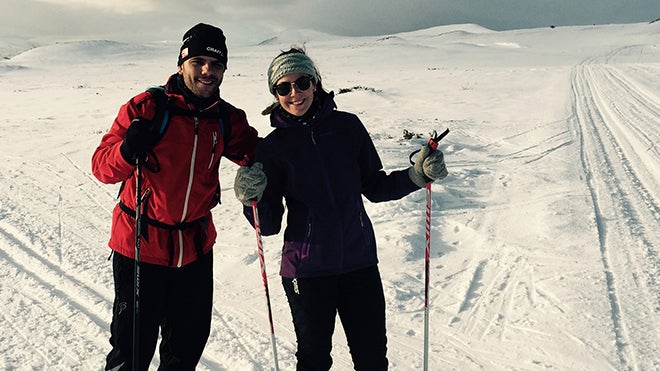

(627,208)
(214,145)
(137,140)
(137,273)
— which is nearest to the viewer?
(137,140)

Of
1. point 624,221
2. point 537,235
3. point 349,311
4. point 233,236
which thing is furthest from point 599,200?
point 349,311

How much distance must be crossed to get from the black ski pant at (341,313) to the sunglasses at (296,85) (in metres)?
0.95

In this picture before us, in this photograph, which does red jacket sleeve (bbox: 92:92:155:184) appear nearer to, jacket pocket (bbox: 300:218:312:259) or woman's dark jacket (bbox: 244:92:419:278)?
woman's dark jacket (bbox: 244:92:419:278)

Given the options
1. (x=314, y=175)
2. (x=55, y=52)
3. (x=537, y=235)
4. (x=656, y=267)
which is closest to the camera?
(x=314, y=175)

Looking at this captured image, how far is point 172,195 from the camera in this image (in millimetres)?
2588

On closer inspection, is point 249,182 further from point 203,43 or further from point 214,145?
point 203,43

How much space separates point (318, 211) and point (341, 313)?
57 cm

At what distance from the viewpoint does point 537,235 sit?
5.53 m

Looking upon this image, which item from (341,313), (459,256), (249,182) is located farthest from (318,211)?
(459,256)

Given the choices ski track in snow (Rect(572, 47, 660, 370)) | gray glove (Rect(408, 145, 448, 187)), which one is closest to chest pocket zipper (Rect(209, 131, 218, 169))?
gray glove (Rect(408, 145, 448, 187))

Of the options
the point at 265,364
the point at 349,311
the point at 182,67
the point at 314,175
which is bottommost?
the point at 265,364

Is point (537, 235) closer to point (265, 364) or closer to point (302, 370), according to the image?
Result: point (265, 364)

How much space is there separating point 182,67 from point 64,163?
24.7ft

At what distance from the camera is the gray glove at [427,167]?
8.60ft
